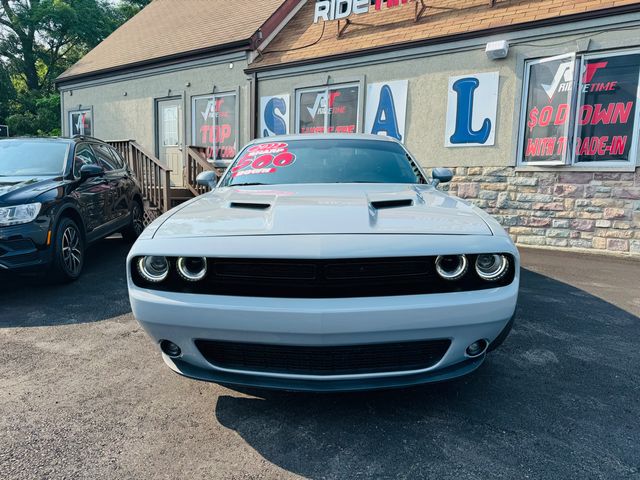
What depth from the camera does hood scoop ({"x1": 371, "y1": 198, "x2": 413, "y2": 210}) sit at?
248cm

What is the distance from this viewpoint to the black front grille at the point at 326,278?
6.36 feet

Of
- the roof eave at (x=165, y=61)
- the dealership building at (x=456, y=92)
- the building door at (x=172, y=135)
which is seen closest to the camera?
the dealership building at (x=456, y=92)

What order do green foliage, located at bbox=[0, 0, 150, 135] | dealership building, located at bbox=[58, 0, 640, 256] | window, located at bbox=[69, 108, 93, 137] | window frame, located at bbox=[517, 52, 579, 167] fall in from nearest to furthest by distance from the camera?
dealership building, located at bbox=[58, 0, 640, 256] < window frame, located at bbox=[517, 52, 579, 167] < window, located at bbox=[69, 108, 93, 137] < green foliage, located at bbox=[0, 0, 150, 135]

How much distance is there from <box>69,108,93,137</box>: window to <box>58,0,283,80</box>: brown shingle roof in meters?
1.18

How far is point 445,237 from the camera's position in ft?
6.55

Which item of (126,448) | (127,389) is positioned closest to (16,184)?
(127,389)

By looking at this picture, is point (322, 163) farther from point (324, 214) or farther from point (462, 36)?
point (462, 36)

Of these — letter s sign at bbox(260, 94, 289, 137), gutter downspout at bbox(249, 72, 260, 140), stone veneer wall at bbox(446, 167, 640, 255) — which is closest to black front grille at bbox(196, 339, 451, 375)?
stone veneer wall at bbox(446, 167, 640, 255)

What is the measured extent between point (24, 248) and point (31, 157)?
163 cm

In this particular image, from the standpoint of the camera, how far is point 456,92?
8.30 metres

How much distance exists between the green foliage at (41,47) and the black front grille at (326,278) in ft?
82.4

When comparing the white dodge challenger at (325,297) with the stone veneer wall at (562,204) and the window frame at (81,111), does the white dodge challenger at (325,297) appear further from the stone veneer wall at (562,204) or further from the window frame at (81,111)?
the window frame at (81,111)

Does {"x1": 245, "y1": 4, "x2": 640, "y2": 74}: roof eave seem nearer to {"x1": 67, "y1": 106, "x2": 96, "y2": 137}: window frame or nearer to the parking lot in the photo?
the parking lot

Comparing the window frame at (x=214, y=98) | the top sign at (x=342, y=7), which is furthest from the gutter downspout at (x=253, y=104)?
the top sign at (x=342, y=7)
